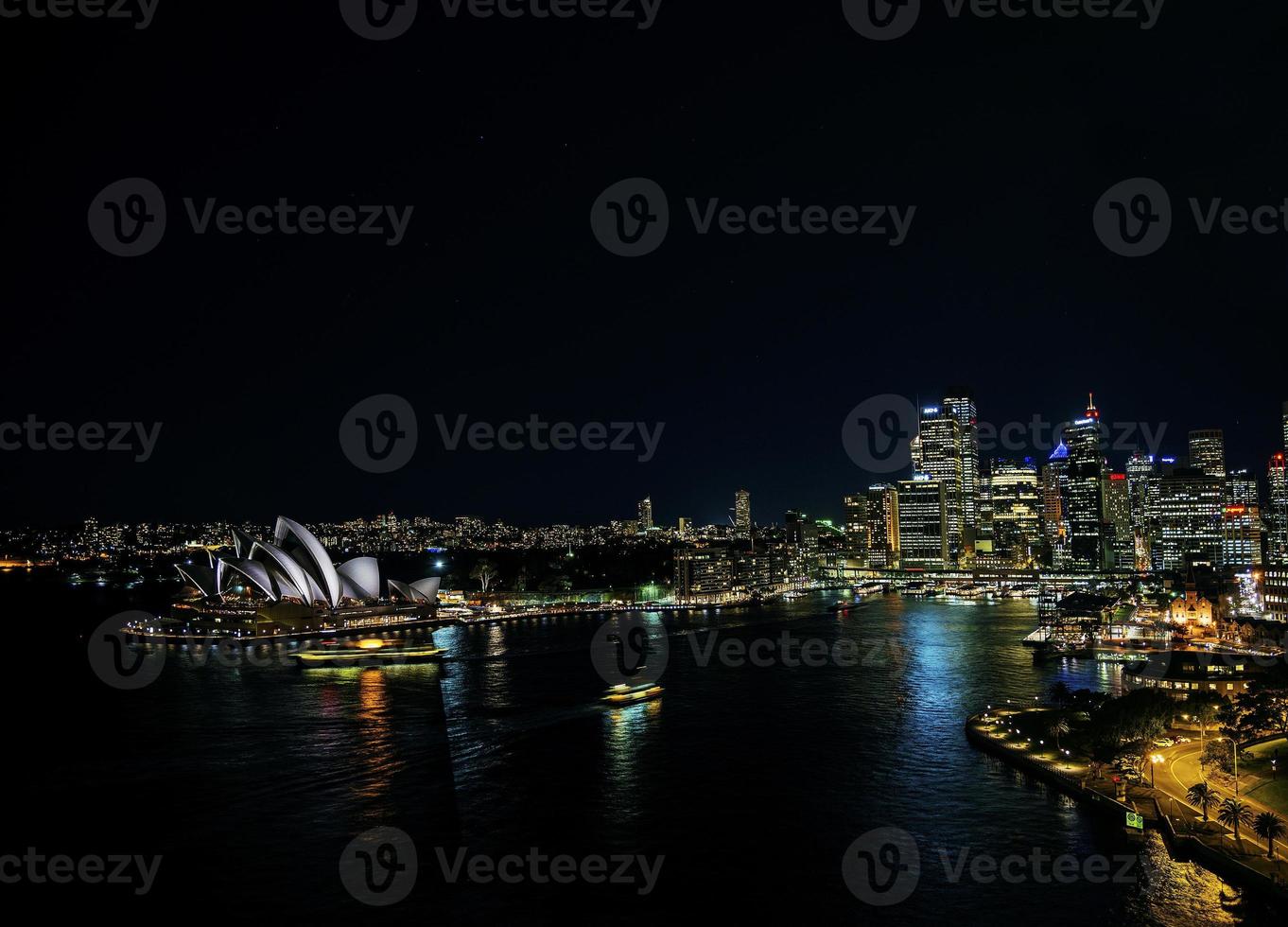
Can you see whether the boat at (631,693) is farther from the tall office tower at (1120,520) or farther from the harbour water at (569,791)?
the tall office tower at (1120,520)

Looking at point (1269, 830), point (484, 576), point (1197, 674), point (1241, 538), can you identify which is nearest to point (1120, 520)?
point (1241, 538)

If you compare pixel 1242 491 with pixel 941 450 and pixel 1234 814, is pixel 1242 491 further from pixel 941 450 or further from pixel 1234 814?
pixel 1234 814

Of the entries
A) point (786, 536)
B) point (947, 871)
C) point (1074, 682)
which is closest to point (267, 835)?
point (947, 871)

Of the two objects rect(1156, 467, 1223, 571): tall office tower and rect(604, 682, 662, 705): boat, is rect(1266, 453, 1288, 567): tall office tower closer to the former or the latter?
rect(1156, 467, 1223, 571): tall office tower

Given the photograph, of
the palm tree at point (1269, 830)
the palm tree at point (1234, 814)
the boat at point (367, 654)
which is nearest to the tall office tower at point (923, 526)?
the boat at point (367, 654)

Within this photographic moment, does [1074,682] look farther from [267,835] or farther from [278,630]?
[278,630]

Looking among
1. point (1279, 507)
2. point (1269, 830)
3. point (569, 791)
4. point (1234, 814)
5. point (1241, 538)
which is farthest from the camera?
point (1279, 507)

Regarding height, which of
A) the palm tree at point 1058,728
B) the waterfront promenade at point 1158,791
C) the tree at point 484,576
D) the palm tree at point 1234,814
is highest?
the tree at point 484,576
